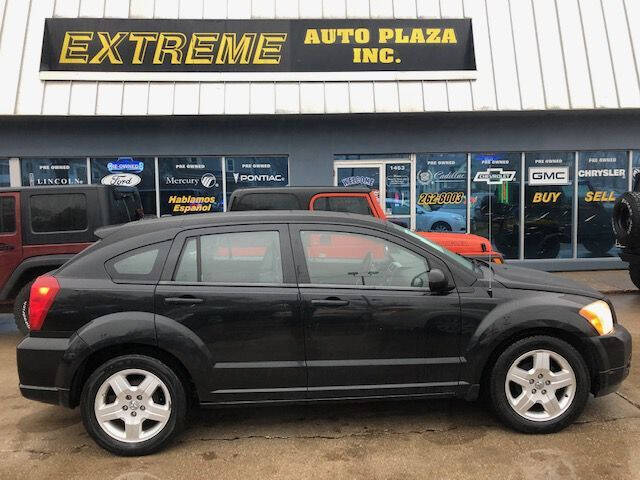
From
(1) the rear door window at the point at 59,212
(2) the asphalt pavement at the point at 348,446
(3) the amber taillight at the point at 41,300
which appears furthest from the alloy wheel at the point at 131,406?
(1) the rear door window at the point at 59,212

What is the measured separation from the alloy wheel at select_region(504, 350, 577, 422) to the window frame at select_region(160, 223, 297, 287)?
1680 mm

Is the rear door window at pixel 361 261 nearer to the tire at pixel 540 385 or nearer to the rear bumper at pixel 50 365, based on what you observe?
the tire at pixel 540 385

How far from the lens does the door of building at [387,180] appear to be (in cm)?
1076

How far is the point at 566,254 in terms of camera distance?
11.2 meters

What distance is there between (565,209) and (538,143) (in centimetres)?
155

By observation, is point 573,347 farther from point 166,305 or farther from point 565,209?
point 565,209

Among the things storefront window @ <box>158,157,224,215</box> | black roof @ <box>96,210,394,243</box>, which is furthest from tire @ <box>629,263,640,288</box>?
storefront window @ <box>158,157,224,215</box>

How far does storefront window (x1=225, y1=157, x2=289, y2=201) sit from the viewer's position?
35.1 feet

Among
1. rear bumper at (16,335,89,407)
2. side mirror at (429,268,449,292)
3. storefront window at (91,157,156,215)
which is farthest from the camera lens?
storefront window at (91,157,156,215)

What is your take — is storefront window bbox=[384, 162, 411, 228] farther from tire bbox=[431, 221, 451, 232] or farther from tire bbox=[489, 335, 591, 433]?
tire bbox=[489, 335, 591, 433]

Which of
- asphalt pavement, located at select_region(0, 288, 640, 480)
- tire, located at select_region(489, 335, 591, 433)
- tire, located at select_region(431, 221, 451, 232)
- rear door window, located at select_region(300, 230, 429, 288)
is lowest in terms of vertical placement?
asphalt pavement, located at select_region(0, 288, 640, 480)

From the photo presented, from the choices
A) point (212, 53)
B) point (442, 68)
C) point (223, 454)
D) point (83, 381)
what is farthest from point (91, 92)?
point (223, 454)

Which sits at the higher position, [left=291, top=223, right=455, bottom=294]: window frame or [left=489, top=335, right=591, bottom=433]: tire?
[left=291, top=223, right=455, bottom=294]: window frame

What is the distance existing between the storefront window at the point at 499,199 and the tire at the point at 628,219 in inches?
109
